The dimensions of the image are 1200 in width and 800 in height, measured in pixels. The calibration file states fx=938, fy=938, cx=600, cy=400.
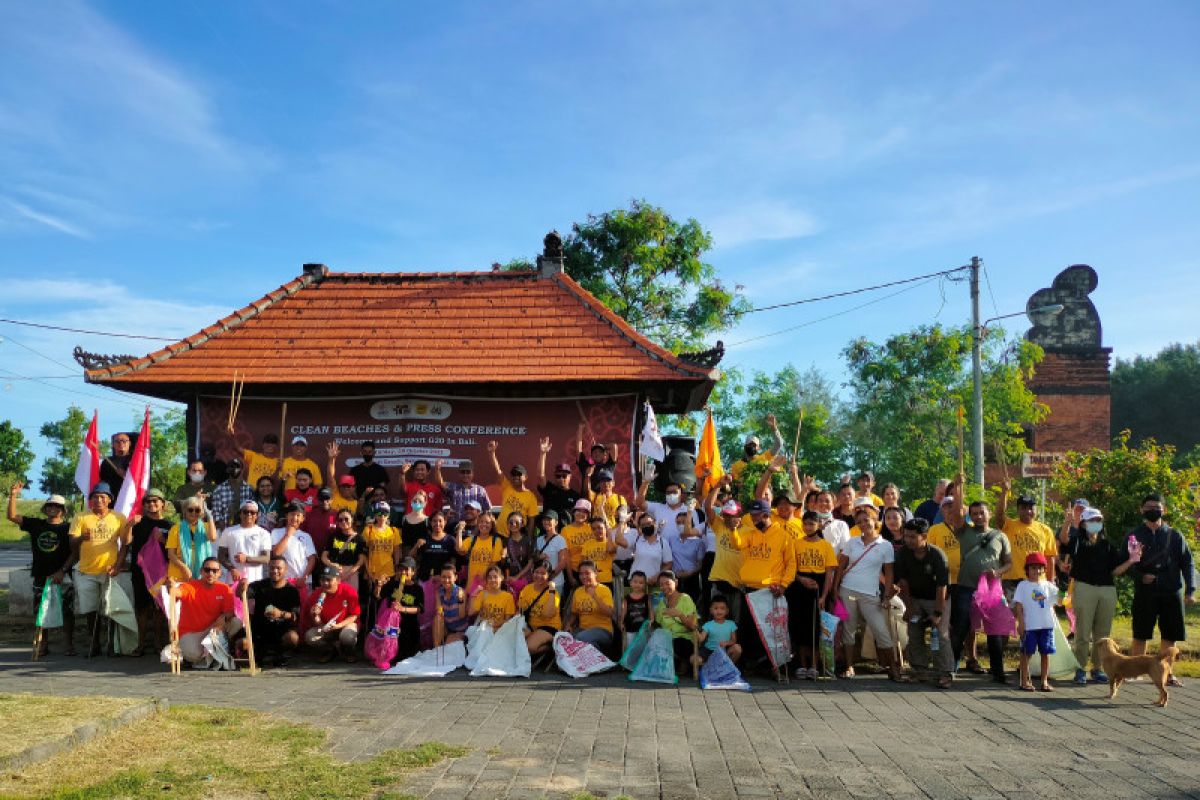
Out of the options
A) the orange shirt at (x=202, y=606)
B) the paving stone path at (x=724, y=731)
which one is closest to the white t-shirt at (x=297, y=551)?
the orange shirt at (x=202, y=606)

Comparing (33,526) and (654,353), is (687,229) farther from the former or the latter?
(33,526)

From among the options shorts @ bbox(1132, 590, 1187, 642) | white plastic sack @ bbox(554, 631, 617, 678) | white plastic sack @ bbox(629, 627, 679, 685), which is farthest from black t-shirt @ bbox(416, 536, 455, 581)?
shorts @ bbox(1132, 590, 1187, 642)

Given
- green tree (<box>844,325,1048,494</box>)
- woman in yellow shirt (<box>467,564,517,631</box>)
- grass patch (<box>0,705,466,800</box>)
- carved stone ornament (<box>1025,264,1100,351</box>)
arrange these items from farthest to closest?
carved stone ornament (<box>1025,264,1100,351</box>) < green tree (<box>844,325,1048,494</box>) < woman in yellow shirt (<box>467,564,517,631</box>) < grass patch (<box>0,705,466,800</box>)

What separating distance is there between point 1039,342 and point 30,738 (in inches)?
1339

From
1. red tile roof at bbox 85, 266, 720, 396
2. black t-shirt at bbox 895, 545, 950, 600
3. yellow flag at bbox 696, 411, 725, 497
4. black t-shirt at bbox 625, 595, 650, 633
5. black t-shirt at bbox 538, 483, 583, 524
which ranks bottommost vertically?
black t-shirt at bbox 625, 595, 650, 633

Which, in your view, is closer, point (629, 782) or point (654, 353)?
point (629, 782)

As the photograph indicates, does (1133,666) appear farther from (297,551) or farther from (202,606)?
(202,606)

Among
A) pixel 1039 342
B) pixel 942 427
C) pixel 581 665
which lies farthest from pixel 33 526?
pixel 1039 342

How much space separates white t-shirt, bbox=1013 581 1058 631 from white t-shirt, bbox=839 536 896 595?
124 cm

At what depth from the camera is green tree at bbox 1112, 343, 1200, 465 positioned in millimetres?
49625

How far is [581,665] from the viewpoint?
30.4 ft

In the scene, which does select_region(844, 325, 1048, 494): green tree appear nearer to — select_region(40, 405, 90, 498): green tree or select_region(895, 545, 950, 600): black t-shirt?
select_region(895, 545, 950, 600): black t-shirt

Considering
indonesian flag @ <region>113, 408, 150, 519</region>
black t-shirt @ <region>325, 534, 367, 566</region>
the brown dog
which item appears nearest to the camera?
the brown dog

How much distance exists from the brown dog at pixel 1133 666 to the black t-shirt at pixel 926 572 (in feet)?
4.90
